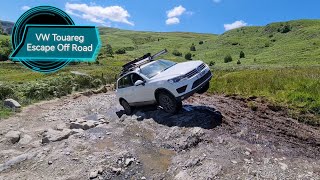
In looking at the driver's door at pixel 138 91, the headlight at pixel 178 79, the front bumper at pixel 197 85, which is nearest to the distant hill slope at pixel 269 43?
the front bumper at pixel 197 85

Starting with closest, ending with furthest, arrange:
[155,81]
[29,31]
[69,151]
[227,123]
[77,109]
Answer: [69,151] < [227,123] < [155,81] < [77,109] < [29,31]

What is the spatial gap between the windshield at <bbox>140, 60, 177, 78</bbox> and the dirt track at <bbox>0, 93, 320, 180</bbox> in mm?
1661

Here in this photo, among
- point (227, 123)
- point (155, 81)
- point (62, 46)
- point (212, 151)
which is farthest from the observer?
point (62, 46)

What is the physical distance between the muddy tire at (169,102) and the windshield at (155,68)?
1.19m

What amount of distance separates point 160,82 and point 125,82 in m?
2.90

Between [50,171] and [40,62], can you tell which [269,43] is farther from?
[50,171]

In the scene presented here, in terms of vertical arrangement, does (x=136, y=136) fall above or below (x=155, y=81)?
below

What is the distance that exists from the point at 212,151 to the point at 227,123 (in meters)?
2.42

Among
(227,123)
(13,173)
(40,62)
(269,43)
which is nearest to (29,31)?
(40,62)

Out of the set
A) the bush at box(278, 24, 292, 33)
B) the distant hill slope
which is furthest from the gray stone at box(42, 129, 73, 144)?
the bush at box(278, 24, 292, 33)

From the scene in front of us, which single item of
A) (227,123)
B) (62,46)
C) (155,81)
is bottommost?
(227,123)

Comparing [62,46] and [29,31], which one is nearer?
[29,31]

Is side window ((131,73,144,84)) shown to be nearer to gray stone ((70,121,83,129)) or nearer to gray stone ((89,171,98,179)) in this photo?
gray stone ((70,121,83,129))

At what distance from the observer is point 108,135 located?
12750 millimetres
